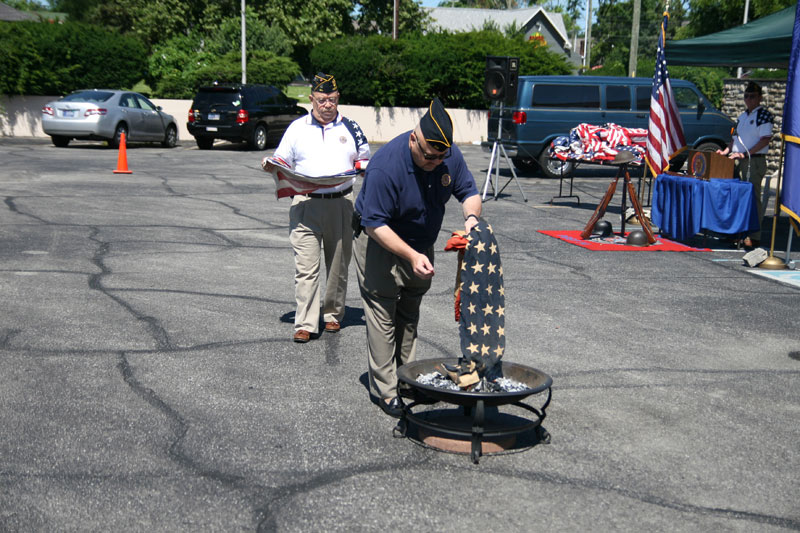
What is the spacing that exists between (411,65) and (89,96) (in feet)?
45.1

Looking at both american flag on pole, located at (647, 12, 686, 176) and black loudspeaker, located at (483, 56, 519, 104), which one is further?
black loudspeaker, located at (483, 56, 519, 104)

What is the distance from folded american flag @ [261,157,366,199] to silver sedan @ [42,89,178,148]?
19.9m

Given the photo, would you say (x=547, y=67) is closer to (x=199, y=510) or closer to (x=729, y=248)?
(x=729, y=248)

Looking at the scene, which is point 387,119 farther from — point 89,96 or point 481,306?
point 481,306

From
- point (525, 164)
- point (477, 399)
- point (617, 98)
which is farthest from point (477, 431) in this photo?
point (617, 98)

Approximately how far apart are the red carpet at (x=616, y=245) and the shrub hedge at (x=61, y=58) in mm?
24857

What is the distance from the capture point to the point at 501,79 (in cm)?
1747

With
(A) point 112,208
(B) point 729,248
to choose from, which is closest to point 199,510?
(B) point 729,248

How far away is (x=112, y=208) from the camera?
45.5 feet

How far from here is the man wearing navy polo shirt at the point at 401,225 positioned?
475 centimetres

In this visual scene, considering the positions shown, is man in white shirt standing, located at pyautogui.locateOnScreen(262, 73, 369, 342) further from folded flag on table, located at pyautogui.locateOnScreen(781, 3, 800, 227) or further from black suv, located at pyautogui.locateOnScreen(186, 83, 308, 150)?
black suv, located at pyautogui.locateOnScreen(186, 83, 308, 150)

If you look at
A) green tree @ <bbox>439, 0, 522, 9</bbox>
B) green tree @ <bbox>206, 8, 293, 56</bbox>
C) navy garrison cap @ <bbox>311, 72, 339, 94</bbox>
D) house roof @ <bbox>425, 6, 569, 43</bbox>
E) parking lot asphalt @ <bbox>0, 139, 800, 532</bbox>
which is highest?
green tree @ <bbox>439, 0, 522, 9</bbox>

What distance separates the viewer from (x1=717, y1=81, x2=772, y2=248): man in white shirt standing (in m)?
12.0

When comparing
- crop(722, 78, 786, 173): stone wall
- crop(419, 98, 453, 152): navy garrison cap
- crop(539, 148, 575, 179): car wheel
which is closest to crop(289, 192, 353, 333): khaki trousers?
crop(419, 98, 453, 152): navy garrison cap
